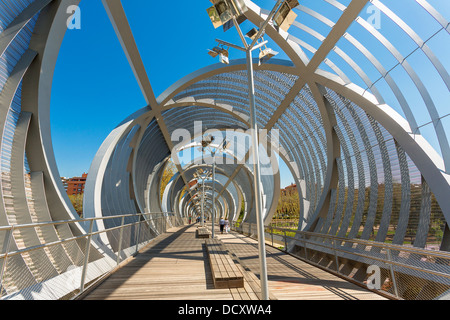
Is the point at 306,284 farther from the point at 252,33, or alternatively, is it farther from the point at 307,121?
the point at 307,121

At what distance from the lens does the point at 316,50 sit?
10945mm

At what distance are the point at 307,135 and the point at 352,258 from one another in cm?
983

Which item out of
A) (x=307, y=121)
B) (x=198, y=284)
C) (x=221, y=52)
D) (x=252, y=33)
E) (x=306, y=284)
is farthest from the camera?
(x=307, y=121)

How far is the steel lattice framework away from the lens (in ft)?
17.6

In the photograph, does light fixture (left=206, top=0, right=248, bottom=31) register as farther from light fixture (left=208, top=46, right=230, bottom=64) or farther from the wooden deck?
the wooden deck

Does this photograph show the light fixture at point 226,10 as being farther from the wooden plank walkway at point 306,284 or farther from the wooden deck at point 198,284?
the wooden plank walkway at point 306,284

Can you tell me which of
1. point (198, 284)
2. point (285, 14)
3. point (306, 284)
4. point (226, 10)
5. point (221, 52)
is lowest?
point (306, 284)

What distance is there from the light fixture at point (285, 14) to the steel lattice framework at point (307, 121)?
15.4ft

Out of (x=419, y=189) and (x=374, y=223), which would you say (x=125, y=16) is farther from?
(x=374, y=223)

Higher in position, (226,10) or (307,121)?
(307,121)

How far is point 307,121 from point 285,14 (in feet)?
40.1

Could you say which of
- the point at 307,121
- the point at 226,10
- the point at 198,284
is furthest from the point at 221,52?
the point at 307,121

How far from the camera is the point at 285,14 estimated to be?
4.96 metres
